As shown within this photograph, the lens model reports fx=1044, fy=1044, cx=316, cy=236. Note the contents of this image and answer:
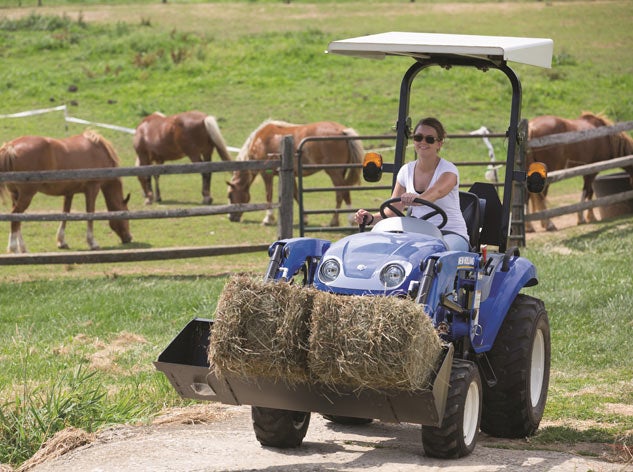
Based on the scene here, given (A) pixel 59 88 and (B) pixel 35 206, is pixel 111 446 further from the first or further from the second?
(A) pixel 59 88

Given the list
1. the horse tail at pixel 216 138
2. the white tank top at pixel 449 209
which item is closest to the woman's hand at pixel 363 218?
the white tank top at pixel 449 209

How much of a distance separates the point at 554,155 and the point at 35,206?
9.08 metres

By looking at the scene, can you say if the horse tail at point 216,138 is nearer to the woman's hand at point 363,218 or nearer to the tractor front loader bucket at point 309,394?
the woman's hand at point 363,218

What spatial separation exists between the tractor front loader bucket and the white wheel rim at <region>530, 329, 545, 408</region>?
1.36 m

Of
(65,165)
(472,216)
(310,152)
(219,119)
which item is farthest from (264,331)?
(219,119)

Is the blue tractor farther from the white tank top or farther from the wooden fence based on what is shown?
the wooden fence

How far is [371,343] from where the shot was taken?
15.8 feet

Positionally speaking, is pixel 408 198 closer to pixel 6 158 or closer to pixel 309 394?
pixel 309 394

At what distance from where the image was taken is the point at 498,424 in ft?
19.7

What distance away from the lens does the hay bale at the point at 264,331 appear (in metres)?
5.01

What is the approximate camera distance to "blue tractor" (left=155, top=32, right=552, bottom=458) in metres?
5.18

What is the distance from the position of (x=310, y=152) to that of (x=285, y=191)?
511 cm

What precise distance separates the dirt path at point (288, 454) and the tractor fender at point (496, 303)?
602 mm

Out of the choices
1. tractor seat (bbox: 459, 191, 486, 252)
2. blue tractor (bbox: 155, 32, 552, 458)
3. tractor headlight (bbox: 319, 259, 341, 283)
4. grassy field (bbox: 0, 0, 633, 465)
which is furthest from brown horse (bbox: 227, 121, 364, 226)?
tractor headlight (bbox: 319, 259, 341, 283)
